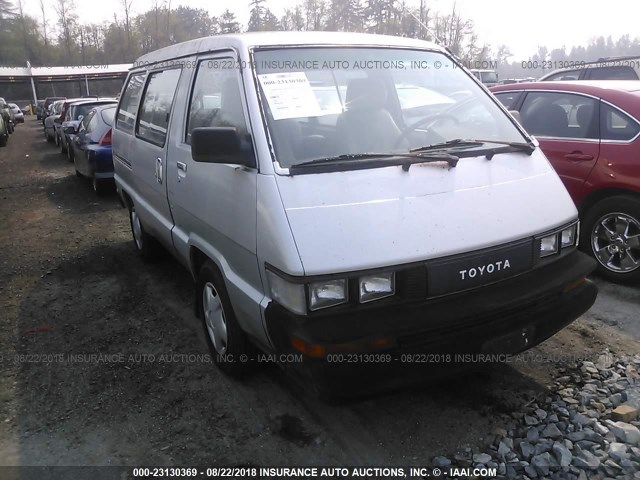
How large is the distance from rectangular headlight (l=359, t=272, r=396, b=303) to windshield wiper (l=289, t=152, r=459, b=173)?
0.61 meters

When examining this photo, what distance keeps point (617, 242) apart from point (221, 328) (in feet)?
11.8

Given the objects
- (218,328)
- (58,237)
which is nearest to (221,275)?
(218,328)

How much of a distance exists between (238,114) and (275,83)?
11.0 inches

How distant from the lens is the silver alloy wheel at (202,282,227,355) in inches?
132

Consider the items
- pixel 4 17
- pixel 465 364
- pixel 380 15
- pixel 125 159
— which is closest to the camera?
pixel 465 364

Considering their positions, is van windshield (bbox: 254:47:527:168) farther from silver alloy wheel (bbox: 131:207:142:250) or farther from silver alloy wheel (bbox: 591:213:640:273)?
silver alloy wheel (bbox: 131:207:142:250)

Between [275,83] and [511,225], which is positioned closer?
[511,225]

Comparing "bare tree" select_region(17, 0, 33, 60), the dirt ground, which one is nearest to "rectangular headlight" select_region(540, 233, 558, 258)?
the dirt ground

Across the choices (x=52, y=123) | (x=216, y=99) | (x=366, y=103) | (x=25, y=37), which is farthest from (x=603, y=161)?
(x=25, y=37)

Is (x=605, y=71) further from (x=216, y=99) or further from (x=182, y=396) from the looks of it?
(x=182, y=396)

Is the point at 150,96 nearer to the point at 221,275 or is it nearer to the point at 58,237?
the point at 221,275

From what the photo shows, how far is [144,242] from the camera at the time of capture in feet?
18.4

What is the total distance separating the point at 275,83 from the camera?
9.92 feet

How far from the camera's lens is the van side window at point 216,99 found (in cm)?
308
